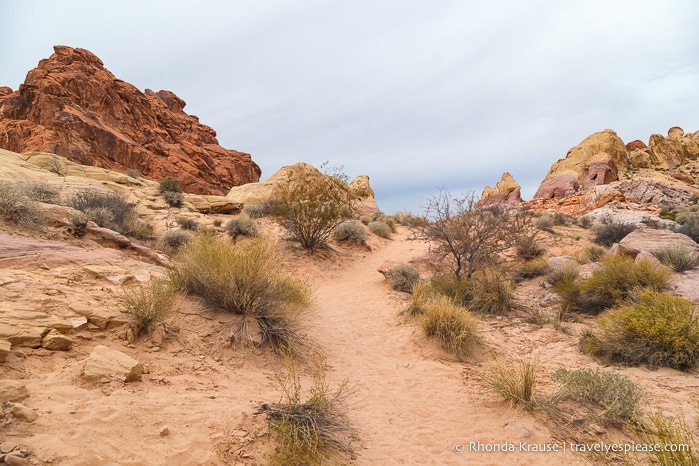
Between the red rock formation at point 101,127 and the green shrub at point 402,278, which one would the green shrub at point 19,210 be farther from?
the red rock formation at point 101,127

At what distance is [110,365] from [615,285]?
886 centimetres

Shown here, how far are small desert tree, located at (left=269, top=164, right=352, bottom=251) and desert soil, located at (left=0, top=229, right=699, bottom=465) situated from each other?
6282 millimetres

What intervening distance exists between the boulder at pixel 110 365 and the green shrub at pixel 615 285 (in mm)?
Result: 8160

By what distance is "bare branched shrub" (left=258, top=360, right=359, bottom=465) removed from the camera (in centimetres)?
267

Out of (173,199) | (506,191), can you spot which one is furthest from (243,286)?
(506,191)

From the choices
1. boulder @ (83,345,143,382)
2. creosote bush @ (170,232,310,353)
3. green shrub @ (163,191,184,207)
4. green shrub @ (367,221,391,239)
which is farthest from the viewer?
green shrub @ (367,221,391,239)

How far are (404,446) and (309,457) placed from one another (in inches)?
47.0

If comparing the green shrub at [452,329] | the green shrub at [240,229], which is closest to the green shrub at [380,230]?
the green shrub at [240,229]

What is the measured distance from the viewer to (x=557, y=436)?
348cm

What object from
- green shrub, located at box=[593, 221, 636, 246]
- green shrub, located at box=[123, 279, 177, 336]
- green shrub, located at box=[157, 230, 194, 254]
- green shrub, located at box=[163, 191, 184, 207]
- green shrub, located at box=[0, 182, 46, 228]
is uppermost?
green shrub, located at box=[163, 191, 184, 207]

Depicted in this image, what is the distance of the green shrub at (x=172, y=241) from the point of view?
9.59 m

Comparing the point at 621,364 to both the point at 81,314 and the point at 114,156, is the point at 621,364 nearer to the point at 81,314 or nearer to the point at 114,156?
the point at 81,314

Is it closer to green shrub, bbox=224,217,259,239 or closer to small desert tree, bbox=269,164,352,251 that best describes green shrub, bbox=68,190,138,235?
green shrub, bbox=224,217,259,239

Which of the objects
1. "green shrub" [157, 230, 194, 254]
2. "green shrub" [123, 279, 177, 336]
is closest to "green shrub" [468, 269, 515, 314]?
"green shrub" [123, 279, 177, 336]
